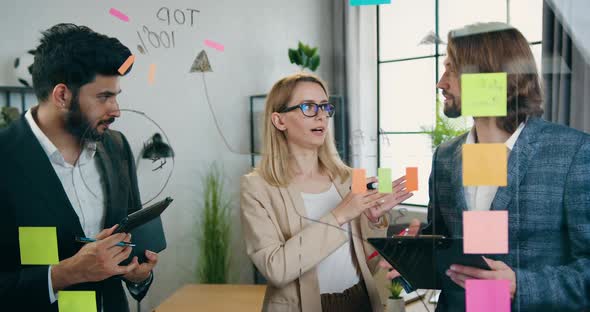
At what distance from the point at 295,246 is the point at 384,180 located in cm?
27

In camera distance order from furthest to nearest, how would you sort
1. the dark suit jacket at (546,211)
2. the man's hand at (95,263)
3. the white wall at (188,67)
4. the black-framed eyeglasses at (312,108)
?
the man's hand at (95,263) → the white wall at (188,67) → the black-framed eyeglasses at (312,108) → the dark suit jacket at (546,211)

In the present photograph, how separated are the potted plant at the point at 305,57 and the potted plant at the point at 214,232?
38 centimetres

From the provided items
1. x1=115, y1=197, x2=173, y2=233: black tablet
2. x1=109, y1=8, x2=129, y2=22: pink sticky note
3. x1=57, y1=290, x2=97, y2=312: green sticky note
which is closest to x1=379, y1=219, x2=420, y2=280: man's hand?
x1=115, y1=197, x2=173, y2=233: black tablet

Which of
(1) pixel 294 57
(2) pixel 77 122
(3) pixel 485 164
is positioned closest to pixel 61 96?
(2) pixel 77 122

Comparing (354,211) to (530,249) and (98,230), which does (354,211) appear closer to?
(530,249)

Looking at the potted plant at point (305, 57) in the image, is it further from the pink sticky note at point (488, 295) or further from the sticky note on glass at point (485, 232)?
the pink sticky note at point (488, 295)

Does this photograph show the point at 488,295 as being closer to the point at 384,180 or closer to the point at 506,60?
the point at 384,180

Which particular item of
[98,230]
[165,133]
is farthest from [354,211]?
[98,230]

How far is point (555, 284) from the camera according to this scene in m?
1.18

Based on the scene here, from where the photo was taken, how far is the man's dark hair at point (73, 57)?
4.95 ft

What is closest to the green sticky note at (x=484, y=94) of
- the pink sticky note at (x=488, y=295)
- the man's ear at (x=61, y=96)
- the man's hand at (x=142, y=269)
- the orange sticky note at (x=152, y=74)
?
the pink sticky note at (x=488, y=295)

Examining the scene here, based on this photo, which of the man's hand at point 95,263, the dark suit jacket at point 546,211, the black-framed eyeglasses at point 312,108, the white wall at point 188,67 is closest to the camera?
the dark suit jacket at point 546,211

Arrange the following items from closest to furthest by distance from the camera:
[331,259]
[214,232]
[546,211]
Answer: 1. [546,211]
2. [331,259]
3. [214,232]

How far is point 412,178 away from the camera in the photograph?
1258 millimetres
